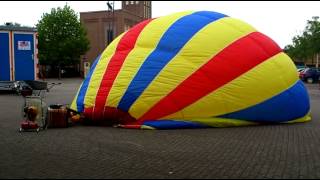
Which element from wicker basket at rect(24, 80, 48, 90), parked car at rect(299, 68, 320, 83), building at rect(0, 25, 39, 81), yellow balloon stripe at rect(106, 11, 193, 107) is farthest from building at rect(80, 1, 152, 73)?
yellow balloon stripe at rect(106, 11, 193, 107)

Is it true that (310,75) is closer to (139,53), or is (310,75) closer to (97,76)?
(139,53)

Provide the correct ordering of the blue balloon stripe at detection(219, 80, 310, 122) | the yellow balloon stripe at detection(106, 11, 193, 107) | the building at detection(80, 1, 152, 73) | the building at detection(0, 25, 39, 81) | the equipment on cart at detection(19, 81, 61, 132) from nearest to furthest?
the equipment on cart at detection(19, 81, 61, 132), the yellow balloon stripe at detection(106, 11, 193, 107), the blue balloon stripe at detection(219, 80, 310, 122), the building at detection(0, 25, 39, 81), the building at detection(80, 1, 152, 73)

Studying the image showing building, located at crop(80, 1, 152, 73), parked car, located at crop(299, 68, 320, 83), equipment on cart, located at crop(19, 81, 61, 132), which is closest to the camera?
equipment on cart, located at crop(19, 81, 61, 132)

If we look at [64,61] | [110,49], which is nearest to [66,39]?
[64,61]

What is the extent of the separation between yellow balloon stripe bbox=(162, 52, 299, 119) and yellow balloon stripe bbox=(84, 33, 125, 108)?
6.40 feet

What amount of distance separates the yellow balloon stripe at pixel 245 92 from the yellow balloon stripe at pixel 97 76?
6.40 ft

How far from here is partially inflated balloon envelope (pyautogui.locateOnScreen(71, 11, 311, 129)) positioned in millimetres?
11570

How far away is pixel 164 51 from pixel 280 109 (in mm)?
3174

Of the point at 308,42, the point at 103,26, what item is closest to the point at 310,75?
the point at 308,42

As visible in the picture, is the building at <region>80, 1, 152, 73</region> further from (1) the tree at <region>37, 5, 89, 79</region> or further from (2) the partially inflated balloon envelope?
(2) the partially inflated balloon envelope

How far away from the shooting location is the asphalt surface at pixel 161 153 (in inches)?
277

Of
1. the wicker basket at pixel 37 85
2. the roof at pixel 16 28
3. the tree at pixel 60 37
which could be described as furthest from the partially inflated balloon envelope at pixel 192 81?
the tree at pixel 60 37

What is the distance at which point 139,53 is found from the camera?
40.4ft

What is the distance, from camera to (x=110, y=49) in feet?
44.1
